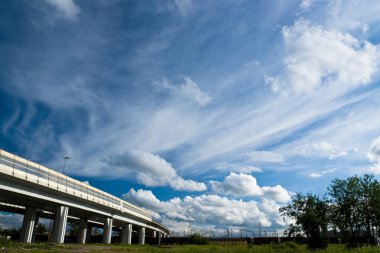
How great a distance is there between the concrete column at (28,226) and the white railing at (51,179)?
6.82 m

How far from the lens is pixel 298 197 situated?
47594mm

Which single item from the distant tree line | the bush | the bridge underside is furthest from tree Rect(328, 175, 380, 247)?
the bridge underside

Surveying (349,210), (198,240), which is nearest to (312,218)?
(349,210)

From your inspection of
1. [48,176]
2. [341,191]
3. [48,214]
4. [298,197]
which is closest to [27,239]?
[48,176]

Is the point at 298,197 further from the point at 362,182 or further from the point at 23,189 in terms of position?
the point at 23,189

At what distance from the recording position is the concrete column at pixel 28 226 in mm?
42897

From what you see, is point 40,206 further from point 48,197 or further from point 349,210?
point 349,210

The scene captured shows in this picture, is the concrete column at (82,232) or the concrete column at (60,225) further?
the concrete column at (82,232)

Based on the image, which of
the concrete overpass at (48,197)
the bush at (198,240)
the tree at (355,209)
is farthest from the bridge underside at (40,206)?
the tree at (355,209)

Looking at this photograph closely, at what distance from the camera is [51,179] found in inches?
1604

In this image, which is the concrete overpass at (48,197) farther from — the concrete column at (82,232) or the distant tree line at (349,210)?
the distant tree line at (349,210)

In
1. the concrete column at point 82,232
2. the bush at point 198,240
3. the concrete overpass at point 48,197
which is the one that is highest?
the concrete overpass at point 48,197

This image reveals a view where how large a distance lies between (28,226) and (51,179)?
900cm

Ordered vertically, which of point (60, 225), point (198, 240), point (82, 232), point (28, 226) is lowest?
point (198, 240)
